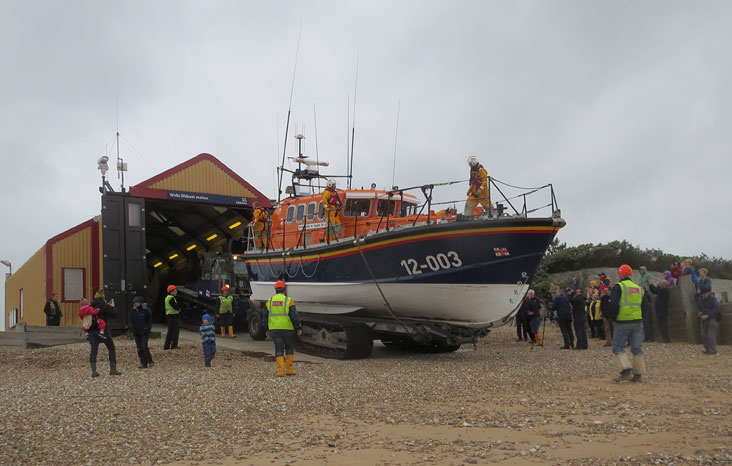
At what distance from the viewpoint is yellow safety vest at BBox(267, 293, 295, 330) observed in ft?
32.0

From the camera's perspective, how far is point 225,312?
16.4 m

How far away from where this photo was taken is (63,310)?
17.4 m

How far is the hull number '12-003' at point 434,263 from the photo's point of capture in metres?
10.0

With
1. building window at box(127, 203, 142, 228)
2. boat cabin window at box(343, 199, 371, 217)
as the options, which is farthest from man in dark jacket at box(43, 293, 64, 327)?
boat cabin window at box(343, 199, 371, 217)

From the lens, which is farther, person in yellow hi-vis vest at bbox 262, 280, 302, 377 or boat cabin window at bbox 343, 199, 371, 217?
boat cabin window at bbox 343, 199, 371, 217

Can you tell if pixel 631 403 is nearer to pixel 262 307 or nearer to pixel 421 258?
pixel 421 258

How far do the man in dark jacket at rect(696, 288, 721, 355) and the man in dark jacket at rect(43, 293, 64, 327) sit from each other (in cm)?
1476

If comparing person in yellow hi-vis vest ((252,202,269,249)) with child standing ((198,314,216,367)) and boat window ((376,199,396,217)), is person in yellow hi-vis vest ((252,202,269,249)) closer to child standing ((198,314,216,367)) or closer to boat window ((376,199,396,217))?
boat window ((376,199,396,217))

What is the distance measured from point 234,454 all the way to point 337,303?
7.19m

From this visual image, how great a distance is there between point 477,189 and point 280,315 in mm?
Result: 3815

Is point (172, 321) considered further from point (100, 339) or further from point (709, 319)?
point (709, 319)

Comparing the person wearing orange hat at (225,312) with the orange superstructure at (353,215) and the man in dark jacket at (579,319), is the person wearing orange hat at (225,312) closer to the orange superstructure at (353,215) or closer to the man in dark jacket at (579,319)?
the orange superstructure at (353,215)

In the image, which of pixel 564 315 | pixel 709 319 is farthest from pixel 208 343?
pixel 709 319

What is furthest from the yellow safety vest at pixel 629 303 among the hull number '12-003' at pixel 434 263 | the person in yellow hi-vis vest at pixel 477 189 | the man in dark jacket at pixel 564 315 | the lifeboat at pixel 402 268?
the man in dark jacket at pixel 564 315
